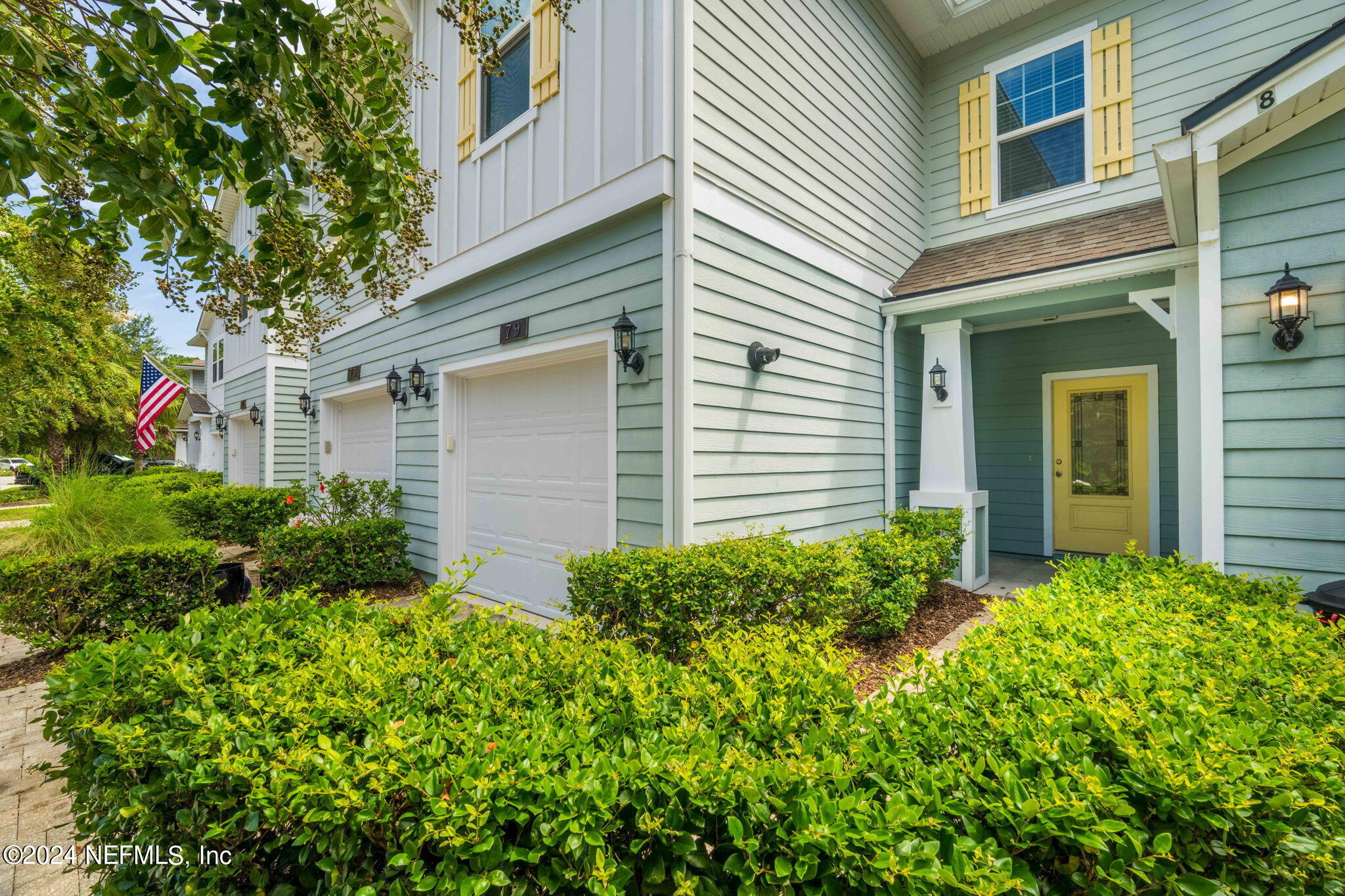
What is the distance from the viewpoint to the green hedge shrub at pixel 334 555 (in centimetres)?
584

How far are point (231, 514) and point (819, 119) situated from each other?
955 cm

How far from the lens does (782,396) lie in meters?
4.66

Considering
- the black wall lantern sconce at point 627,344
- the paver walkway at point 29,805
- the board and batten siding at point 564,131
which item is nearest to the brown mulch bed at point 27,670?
the paver walkway at point 29,805

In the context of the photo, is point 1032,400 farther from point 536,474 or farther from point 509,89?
point 509,89

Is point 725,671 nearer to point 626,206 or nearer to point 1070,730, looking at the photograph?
point 1070,730

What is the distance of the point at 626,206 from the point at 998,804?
12.8ft

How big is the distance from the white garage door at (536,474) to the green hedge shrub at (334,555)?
1.00m

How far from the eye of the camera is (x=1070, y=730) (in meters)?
1.36

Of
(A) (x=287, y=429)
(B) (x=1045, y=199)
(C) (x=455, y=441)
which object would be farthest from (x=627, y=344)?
(A) (x=287, y=429)

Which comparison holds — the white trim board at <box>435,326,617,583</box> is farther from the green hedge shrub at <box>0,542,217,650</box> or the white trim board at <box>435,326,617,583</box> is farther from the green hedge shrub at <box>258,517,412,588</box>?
the green hedge shrub at <box>0,542,217,650</box>

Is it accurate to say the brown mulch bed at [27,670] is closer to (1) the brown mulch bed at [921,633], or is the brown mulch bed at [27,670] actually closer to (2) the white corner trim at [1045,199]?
(1) the brown mulch bed at [921,633]

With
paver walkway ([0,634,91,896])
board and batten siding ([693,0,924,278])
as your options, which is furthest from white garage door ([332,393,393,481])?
board and batten siding ([693,0,924,278])

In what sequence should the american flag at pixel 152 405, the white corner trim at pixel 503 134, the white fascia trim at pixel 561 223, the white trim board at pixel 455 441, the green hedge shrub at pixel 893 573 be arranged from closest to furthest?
the white fascia trim at pixel 561 223
the green hedge shrub at pixel 893 573
the white corner trim at pixel 503 134
the white trim board at pixel 455 441
the american flag at pixel 152 405

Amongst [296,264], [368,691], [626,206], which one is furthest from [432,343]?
[368,691]
